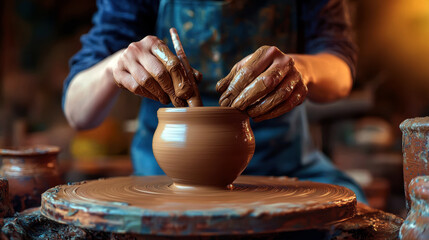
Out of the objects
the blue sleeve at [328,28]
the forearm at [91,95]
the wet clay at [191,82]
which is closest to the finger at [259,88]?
the wet clay at [191,82]

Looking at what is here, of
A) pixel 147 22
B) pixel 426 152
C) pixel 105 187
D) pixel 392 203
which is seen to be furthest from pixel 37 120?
pixel 426 152

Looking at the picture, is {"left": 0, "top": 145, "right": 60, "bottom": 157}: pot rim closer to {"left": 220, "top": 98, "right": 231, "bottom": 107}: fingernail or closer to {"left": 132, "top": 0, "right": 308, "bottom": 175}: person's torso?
{"left": 132, "top": 0, "right": 308, "bottom": 175}: person's torso

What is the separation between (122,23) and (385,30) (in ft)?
17.4

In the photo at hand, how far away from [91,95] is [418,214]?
1.34 m

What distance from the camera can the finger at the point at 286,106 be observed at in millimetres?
1181

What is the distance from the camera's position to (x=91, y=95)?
179 cm

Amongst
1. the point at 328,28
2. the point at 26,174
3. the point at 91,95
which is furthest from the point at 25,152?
the point at 328,28

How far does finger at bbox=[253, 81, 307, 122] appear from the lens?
1.18 m

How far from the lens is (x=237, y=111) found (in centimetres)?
114

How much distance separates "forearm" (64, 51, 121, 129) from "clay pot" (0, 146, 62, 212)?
0.37m

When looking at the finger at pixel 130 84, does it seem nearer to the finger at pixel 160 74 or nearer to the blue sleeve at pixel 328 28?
the finger at pixel 160 74

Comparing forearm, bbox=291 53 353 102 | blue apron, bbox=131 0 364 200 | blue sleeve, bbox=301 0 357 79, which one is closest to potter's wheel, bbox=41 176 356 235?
forearm, bbox=291 53 353 102

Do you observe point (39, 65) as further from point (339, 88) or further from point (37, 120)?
point (339, 88)

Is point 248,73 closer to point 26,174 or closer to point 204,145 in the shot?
point 204,145
